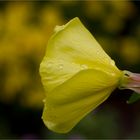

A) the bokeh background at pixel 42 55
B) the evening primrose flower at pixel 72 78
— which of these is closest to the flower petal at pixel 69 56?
the evening primrose flower at pixel 72 78

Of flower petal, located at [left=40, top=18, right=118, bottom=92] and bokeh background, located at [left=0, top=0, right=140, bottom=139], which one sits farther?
bokeh background, located at [left=0, top=0, right=140, bottom=139]

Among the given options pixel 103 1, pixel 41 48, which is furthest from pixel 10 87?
pixel 103 1

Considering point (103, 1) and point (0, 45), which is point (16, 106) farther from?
point (103, 1)

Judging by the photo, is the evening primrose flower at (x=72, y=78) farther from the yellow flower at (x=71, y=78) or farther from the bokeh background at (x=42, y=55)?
the bokeh background at (x=42, y=55)

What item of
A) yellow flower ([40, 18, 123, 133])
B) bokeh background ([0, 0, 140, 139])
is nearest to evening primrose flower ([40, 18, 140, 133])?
yellow flower ([40, 18, 123, 133])

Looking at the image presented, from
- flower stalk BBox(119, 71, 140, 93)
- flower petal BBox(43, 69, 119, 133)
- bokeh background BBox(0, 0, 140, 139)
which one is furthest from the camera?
bokeh background BBox(0, 0, 140, 139)

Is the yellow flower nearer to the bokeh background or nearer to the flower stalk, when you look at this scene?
the flower stalk

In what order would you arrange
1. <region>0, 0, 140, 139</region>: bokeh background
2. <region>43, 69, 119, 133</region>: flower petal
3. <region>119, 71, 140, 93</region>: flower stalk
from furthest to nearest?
<region>0, 0, 140, 139</region>: bokeh background → <region>119, 71, 140, 93</region>: flower stalk → <region>43, 69, 119, 133</region>: flower petal
